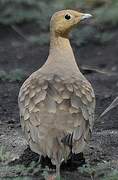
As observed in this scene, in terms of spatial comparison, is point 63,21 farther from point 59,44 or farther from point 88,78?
point 88,78

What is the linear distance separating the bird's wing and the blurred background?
1.55 ft

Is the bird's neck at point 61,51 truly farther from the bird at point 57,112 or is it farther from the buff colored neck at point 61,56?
the bird at point 57,112

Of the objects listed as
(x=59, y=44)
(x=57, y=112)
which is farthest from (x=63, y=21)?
(x=57, y=112)

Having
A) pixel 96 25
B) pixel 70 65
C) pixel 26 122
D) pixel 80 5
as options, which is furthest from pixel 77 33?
pixel 26 122

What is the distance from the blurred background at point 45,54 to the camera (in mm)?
7801

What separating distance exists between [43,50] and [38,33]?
A: 1.67 metres

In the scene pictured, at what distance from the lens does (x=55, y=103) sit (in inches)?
263

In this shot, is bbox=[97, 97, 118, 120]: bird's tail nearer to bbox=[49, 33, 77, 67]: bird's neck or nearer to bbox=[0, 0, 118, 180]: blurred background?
bbox=[0, 0, 118, 180]: blurred background

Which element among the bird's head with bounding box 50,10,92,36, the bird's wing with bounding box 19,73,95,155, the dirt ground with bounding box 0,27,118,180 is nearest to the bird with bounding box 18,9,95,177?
the bird's wing with bounding box 19,73,95,155

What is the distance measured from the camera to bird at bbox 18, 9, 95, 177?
643cm

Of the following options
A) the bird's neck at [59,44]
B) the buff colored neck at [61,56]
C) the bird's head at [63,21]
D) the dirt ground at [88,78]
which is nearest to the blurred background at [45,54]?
the dirt ground at [88,78]

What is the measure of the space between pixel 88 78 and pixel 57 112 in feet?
15.0

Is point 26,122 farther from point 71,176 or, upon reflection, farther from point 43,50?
point 43,50

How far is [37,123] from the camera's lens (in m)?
6.55
